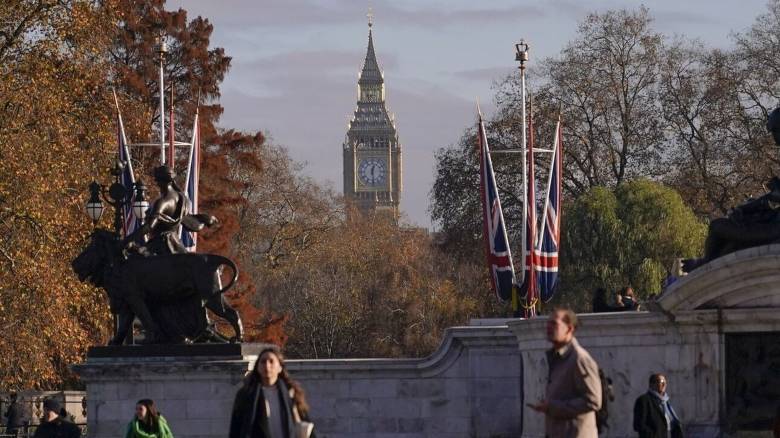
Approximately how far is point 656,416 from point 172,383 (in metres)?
9.33

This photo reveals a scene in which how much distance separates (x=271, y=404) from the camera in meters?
14.3

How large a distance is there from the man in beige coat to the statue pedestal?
14323 millimetres

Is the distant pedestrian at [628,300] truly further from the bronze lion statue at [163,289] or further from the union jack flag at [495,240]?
the union jack flag at [495,240]

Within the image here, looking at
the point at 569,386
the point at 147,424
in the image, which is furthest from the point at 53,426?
the point at 569,386

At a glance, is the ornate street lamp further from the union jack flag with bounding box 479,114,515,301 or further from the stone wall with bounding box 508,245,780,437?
the stone wall with bounding box 508,245,780,437

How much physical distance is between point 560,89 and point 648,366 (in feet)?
133

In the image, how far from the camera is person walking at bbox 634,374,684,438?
2094 cm

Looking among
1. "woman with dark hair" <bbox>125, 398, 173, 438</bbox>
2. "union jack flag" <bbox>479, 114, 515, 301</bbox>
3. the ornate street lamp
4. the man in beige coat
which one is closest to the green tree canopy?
"union jack flag" <bbox>479, 114, 515, 301</bbox>

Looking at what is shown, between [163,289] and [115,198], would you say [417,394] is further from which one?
[115,198]

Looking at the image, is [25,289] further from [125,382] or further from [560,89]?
[560,89]

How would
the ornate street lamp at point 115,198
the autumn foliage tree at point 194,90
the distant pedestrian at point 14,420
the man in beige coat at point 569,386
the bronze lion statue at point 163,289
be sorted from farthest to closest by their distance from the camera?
the autumn foliage tree at point 194,90
the distant pedestrian at point 14,420
the ornate street lamp at point 115,198
the bronze lion statue at point 163,289
the man in beige coat at point 569,386

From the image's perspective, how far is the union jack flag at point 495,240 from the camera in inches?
1464

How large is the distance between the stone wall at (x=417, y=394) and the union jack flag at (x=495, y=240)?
8700mm

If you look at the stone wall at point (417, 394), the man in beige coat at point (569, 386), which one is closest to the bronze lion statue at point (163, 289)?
the stone wall at point (417, 394)
